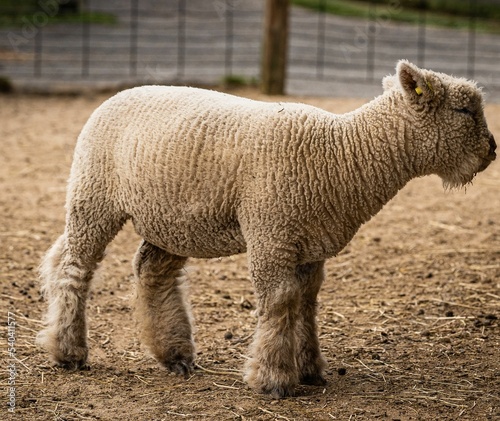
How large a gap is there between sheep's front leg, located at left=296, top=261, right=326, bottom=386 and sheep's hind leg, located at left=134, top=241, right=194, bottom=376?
25.5 inches

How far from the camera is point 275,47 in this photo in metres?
13.0

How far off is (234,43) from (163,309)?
14261 millimetres

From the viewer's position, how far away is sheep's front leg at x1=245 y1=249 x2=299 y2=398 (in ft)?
15.1

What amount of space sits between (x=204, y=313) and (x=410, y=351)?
140cm

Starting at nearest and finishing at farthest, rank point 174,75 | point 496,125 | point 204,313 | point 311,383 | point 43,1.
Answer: point 311,383, point 204,313, point 496,125, point 174,75, point 43,1

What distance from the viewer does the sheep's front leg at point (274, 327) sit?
4598mm

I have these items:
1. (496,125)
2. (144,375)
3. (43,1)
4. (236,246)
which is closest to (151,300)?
(144,375)

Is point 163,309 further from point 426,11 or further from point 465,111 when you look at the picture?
point 426,11

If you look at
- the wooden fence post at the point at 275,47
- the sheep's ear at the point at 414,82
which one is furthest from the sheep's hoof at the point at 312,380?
the wooden fence post at the point at 275,47

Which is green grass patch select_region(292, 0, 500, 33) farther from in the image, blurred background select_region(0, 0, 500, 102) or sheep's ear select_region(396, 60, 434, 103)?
sheep's ear select_region(396, 60, 434, 103)

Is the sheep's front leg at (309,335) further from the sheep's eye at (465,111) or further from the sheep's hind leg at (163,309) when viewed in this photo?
the sheep's eye at (465,111)

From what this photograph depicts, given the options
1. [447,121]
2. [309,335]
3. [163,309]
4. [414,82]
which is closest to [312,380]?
[309,335]

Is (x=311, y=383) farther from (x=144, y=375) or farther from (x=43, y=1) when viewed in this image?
(x=43, y=1)

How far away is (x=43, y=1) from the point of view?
20.7 meters
